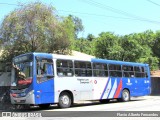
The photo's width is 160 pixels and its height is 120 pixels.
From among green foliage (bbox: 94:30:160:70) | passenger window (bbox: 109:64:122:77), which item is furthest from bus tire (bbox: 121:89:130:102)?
green foliage (bbox: 94:30:160:70)

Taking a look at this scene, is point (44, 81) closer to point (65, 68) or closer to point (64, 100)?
point (65, 68)

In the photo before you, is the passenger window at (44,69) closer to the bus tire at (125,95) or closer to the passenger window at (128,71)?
the passenger window at (128,71)

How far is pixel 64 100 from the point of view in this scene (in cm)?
1927

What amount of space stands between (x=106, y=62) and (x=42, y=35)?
4.38 metres

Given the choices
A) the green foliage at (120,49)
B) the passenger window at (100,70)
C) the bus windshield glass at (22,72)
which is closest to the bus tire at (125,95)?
the passenger window at (100,70)

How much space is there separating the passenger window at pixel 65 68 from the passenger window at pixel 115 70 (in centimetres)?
392

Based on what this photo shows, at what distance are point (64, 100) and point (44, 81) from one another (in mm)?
1857

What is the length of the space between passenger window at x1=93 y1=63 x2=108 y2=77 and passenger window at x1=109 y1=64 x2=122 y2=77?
1.68 feet

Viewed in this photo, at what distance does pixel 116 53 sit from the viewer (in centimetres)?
3512

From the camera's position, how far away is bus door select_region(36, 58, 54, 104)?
58.5ft

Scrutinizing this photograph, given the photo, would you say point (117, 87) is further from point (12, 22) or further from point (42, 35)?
point (12, 22)

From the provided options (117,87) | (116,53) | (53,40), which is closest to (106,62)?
(117,87)

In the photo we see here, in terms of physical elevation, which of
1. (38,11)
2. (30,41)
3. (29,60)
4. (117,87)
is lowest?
(117,87)

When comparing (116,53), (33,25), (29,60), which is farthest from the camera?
(116,53)
